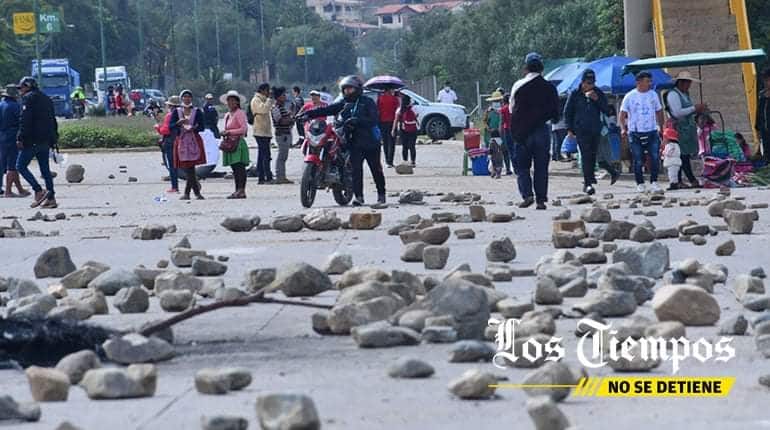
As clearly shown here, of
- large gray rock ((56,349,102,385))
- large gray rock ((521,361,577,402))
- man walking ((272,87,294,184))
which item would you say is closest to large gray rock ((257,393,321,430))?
large gray rock ((521,361,577,402))

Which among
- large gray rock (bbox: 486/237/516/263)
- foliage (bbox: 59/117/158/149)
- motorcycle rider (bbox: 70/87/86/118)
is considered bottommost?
large gray rock (bbox: 486/237/516/263)

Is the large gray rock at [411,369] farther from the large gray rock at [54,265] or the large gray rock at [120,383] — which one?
the large gray rock at [54,265]

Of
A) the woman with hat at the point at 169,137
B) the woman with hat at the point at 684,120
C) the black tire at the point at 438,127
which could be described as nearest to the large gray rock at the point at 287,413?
the woman with hat at the point at 684,120

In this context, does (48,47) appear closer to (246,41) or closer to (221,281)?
(246,41)

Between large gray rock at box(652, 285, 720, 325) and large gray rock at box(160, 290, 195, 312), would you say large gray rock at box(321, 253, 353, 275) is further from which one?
large gray rock at box(652, 285, 720, 325)

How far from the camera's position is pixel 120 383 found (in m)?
6.66

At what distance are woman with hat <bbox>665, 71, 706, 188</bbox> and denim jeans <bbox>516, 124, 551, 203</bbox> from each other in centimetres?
421

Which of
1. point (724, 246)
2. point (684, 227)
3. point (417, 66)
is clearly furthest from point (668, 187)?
point (417, 66)

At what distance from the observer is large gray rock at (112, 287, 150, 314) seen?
31.3 ft

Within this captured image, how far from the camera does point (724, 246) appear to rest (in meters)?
12.1

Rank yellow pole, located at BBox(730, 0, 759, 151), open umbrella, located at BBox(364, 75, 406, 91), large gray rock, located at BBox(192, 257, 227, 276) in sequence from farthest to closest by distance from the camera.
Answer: open umbrella, located at BBox(364, 75, 406, 91), yellow pole, located at BBox(730, 0, 759, 151), large gray rock, located at BBox(192, 257, 227, 276)

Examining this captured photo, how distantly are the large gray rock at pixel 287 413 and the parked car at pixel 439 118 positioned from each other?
4286 cm

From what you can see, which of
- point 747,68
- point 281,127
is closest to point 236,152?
point 281,127

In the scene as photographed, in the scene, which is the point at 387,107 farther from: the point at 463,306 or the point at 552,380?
the point at 552,380
